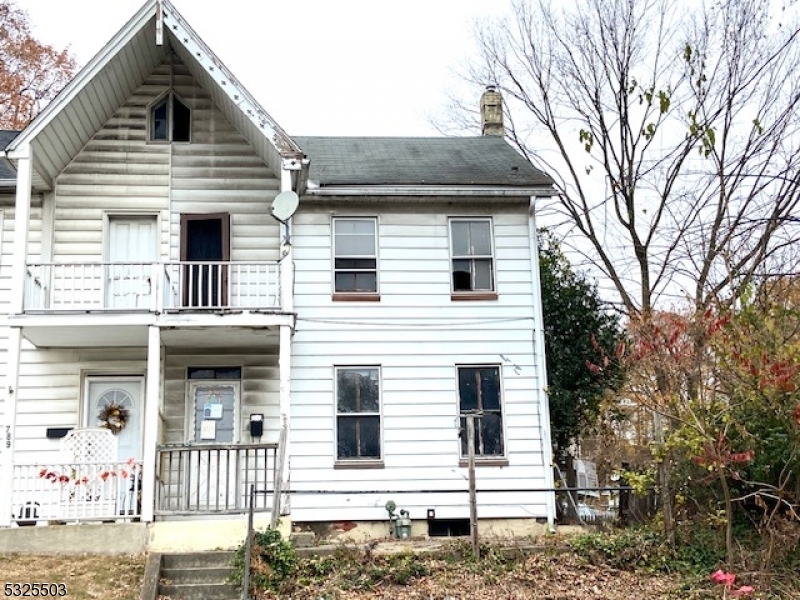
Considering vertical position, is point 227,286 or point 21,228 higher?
point 21,228

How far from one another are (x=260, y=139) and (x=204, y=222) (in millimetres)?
1816

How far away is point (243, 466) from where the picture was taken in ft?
49.4

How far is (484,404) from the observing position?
16016 mm

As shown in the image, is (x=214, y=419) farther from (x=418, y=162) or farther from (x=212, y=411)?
(x=418, y=162)

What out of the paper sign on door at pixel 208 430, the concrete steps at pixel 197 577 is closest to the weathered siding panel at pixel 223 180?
the paper sign on door at pixel 208 430

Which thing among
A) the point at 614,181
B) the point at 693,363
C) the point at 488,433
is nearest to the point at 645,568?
the point at 693,363

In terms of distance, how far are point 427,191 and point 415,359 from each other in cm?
296

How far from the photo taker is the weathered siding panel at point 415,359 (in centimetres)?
1554

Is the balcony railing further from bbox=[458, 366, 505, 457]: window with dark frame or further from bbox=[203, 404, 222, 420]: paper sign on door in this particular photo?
bbox=[458, 366, 505, 457]: window with dark frame

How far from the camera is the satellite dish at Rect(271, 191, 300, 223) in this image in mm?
14367

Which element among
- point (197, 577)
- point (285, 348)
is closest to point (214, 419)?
point (285, 348)

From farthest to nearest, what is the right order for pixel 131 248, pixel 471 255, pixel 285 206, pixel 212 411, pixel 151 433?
pixel 471 255
pixel 131 248
pixel 212 411
pixel 285 206
pixel 151 433

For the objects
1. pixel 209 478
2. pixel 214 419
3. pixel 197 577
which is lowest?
pixel 197 577

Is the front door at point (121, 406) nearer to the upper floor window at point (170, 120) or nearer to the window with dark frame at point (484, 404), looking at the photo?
the upper floor window at point (170, 120)
